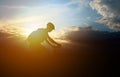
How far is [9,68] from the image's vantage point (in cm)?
1888

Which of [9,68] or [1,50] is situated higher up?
[1,50]

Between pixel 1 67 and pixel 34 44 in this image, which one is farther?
pixel 1 67

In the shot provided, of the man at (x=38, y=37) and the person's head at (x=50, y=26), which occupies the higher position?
the person's head at (x=50, y=26)

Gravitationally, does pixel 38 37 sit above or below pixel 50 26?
below

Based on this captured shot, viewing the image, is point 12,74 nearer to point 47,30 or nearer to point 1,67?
point 1,67

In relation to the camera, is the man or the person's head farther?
the man

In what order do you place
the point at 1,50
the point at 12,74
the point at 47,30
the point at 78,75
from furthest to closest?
the point at 1,50
the point at 78,75
the point at 12,74
the point at 47,30

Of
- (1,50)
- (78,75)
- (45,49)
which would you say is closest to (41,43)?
(45,49)

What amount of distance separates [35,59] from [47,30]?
4.14m

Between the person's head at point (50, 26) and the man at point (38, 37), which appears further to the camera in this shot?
the man at point (38, 37)

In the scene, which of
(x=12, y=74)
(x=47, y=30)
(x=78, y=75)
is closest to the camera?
(x=47, y=30)

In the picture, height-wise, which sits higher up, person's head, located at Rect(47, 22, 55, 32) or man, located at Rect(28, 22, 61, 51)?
person's head, located at Rect(47, 22, 55, 32)

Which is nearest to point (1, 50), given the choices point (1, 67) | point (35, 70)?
point (1, 67)

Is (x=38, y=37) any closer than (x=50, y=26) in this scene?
No
